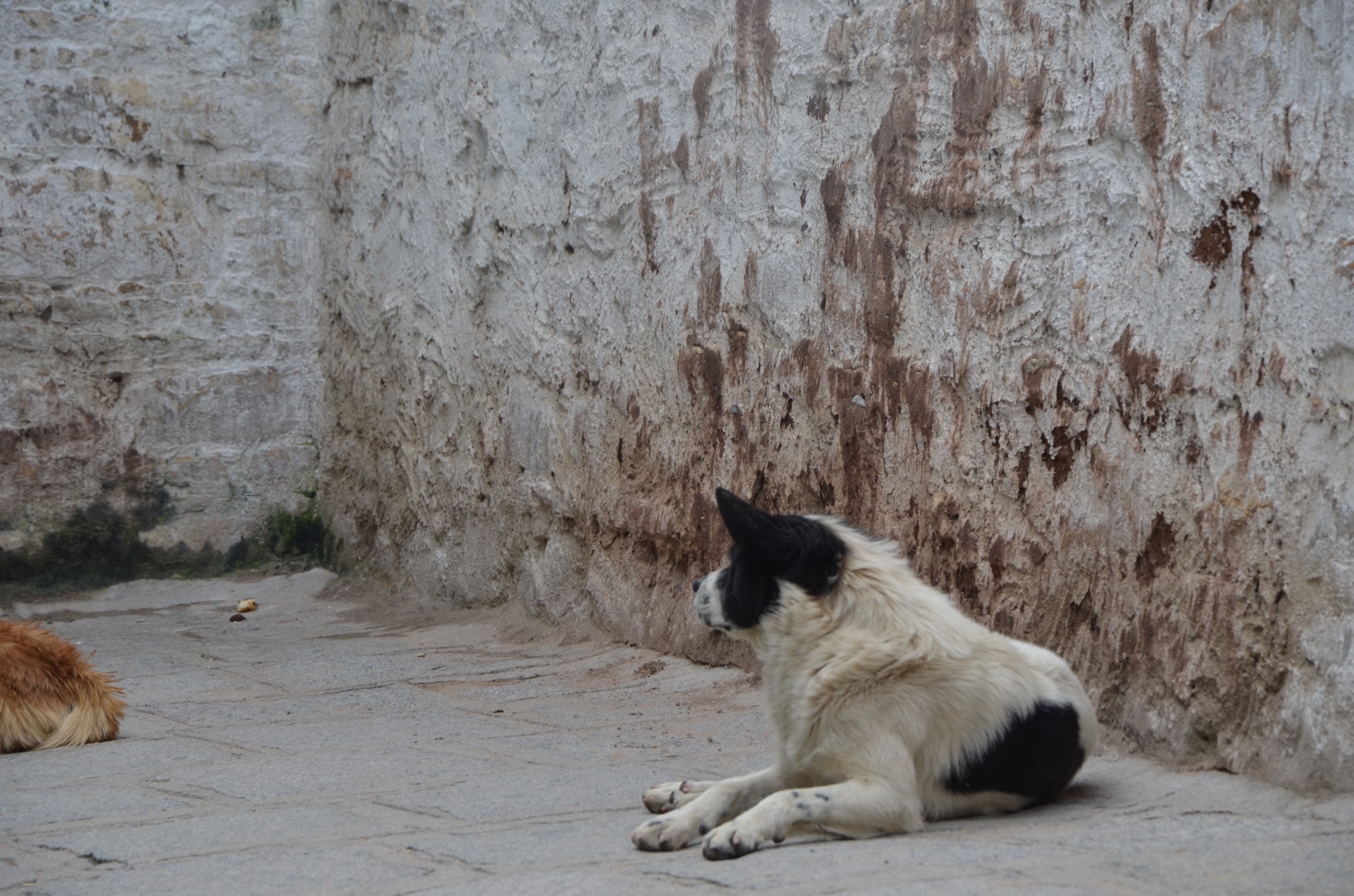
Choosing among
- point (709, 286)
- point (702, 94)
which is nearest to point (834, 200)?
point (709, 286)

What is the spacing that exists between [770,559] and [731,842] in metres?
0.64

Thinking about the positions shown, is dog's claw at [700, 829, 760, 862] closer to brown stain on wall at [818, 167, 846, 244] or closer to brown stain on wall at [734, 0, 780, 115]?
brown stain on wall at [818, 167, 846, 244]

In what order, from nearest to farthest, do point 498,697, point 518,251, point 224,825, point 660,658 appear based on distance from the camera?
point 224,825 → point 498,697 → point 660,658 → point 518,251

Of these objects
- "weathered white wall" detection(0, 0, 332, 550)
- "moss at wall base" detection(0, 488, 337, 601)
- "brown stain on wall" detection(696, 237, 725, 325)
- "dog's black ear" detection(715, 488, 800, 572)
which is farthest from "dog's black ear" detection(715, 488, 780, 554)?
"weathered white wall" detection(0, 0, 332, 550)

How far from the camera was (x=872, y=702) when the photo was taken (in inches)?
106

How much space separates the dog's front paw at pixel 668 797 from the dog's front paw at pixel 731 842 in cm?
42

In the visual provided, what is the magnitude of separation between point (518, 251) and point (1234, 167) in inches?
135

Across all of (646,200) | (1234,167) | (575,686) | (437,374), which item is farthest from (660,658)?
(1234,167)

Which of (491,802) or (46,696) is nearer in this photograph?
(491,802)

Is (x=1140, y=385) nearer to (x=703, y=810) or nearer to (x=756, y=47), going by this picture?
(x=703, y=810)

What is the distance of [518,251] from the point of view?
5.80 m

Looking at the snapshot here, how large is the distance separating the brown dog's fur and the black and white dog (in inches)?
78.0

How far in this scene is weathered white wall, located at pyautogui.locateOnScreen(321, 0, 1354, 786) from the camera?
114 inches

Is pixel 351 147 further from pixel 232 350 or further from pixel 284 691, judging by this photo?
pixel 284 691
